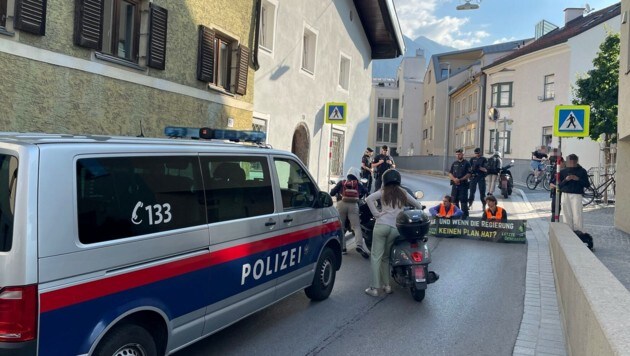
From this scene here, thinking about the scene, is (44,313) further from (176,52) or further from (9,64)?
(176,52)

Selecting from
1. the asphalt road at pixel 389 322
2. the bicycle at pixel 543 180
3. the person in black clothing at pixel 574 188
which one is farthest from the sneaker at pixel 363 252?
the bicycle at pixel 543 180

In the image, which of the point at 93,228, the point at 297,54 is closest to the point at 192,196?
the point at 93,228

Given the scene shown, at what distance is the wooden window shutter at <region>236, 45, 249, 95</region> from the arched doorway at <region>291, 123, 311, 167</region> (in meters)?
3.91

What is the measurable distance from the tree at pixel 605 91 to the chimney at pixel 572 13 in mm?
22886

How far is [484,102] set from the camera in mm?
38719

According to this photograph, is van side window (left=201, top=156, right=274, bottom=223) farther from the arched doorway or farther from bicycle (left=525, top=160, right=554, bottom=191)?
bicycle (left=525, top=160, right=554, bottom=191)

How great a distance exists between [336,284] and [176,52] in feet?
20.0

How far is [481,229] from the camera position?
34.4ft

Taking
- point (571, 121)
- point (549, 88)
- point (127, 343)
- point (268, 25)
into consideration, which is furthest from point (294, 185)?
point (549, 88)

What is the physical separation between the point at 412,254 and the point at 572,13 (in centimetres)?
4091

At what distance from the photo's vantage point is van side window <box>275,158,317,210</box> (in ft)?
17.3

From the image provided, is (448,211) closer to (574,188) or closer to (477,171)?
(574,188)

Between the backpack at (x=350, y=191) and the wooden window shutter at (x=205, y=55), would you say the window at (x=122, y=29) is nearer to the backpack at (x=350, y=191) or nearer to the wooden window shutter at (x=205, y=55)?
the wooden window shutter at (x=205, y=55)

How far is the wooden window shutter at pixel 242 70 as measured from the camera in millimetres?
12109
